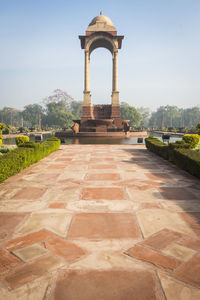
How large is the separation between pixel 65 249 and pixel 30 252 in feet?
1.47

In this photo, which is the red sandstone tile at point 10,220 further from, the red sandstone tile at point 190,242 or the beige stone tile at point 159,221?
the red sandstone tile at point 190,242

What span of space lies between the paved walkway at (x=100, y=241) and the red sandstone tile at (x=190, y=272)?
1cm

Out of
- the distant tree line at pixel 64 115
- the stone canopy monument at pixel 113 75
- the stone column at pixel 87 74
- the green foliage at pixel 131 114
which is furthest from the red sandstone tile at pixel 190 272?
the green foliage at pixel 131 114

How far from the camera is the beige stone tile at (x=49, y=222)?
3.22 meters

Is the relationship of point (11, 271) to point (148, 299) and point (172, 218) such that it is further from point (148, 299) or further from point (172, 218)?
point (172, 218)

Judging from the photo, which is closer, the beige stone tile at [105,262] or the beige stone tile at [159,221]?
the beige stone tile at [105,262]

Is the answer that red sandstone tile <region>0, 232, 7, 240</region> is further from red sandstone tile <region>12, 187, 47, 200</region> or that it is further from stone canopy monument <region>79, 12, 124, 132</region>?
stone canopy monument <region>79, 12, 124, 132</region>

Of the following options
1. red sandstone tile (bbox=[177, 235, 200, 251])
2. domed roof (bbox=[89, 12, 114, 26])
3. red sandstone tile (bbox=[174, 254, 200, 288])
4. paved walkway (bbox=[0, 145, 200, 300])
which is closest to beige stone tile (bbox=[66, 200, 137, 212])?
paved walkway (bbox=[0, 145, 200, 300])

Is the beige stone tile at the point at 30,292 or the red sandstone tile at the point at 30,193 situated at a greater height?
the red sandstone tile at the point at 30,193

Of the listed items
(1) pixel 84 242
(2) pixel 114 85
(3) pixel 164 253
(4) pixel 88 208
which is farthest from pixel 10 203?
(2) pixel 114 85

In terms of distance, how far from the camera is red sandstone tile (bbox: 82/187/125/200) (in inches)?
184

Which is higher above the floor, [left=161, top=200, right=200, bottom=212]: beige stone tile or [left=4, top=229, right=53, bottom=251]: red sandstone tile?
[left=161, top=200, right=200, bottom=212]: beige stone tile

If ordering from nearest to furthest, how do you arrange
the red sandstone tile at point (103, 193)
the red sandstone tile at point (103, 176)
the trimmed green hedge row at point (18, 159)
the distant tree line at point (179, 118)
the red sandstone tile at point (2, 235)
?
the red sandstone tile at point (2, 235), the red sandstone tile at point (103, 193), the trimmed green hedge row at point (18, 159), the red sandstone tile at point (103, 176), the distant tree line at point (179, 118)

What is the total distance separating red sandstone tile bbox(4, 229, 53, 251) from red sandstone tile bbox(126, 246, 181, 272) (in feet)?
4.11
